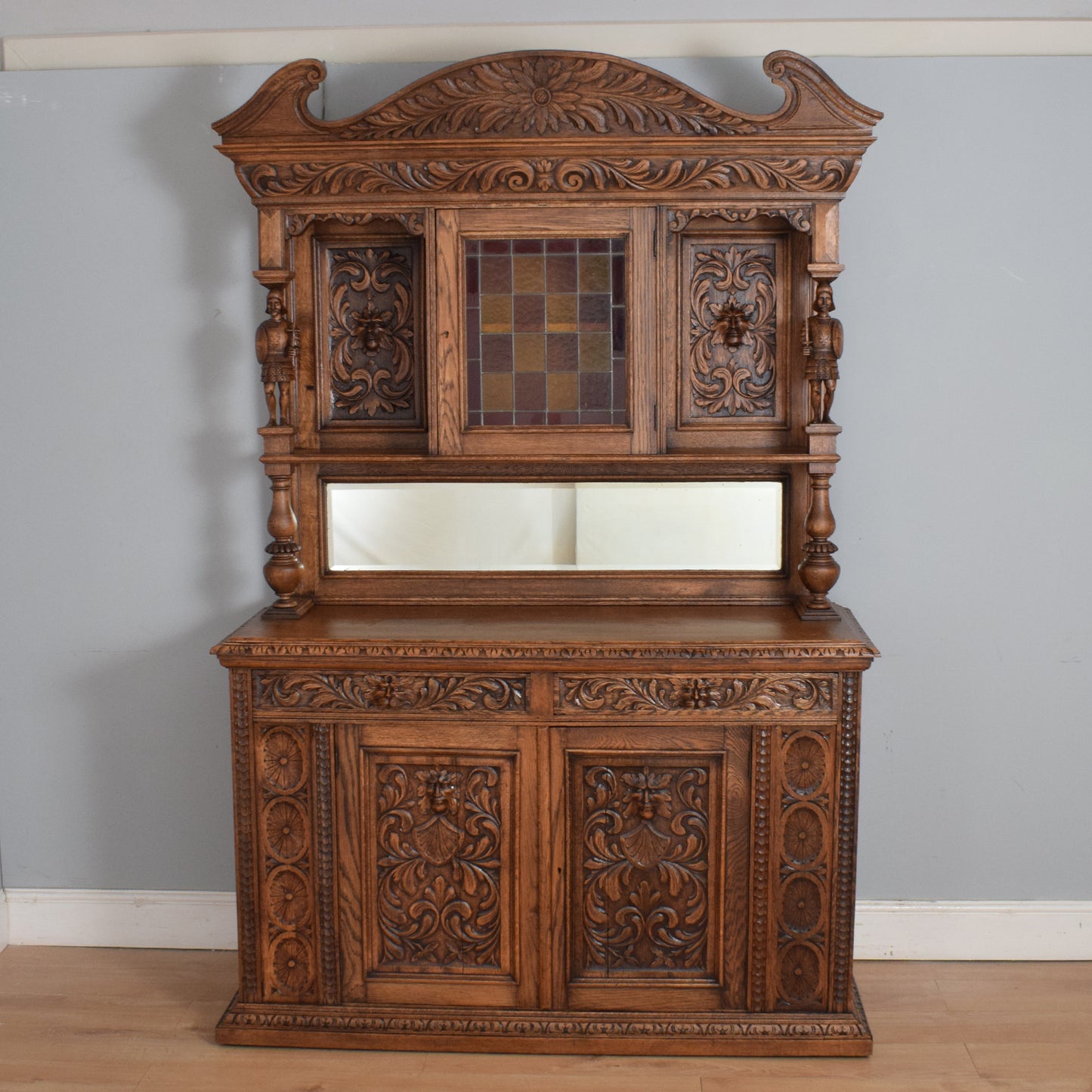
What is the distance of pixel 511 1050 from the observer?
2701 mm

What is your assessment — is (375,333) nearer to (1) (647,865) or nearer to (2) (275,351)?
(2) (275,351)

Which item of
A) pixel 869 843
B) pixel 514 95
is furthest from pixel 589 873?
pixel 514 95

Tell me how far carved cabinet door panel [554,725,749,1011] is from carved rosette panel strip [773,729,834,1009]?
0.09 meters

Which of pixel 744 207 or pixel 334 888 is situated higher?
pixel 744 207

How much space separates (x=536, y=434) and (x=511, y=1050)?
155 cm

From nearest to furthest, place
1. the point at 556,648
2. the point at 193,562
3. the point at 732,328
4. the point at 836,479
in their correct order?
the point at 556,648, the point at 732,328, the point at 836,479, the point at 193,562

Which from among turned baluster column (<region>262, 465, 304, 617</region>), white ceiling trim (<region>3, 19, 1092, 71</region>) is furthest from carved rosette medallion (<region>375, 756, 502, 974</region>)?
white ceiling trim (<region>3, 19, 1092, 71</region>)

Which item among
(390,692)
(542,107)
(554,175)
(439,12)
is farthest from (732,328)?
(390,692)

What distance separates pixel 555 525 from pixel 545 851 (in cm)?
88

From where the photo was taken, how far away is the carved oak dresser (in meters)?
2.62

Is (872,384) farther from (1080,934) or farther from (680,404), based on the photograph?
(1080,934)

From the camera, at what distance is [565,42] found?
2.93 metres

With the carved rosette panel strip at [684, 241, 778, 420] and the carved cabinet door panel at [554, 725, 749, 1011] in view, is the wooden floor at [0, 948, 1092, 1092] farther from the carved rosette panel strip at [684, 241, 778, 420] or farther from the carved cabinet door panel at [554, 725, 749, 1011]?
the carved rosette panel strip at [684, 241, 778, 420]

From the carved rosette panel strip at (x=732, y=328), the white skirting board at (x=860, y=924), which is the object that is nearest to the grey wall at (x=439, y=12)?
the carved rosette panel strip at (x=732, y=328)
